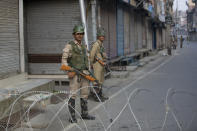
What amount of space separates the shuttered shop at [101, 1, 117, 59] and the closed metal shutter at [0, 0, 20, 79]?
237 inches

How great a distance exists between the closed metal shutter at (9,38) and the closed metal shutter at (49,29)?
2891mm

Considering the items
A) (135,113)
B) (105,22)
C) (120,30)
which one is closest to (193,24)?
(120,30)

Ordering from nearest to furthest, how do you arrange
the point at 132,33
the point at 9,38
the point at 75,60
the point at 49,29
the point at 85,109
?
the point at 75,60 → the point at 85,109 → the point at 9,38 → the point at 49,29 → the point at 132,33

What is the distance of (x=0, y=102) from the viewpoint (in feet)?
21.2

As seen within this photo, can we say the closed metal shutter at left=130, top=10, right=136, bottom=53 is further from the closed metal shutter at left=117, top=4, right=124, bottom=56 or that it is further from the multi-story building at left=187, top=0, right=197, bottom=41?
the multi-story building at left=187, top=0, right=197, bottom=41

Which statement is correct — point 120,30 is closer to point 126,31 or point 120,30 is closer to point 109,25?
point 126,31

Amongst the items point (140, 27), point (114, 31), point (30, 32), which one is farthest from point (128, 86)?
point (140, 27)

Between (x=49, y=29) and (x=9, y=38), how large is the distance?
3374 mm

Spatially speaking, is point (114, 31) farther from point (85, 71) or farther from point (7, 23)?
point (85, 71)

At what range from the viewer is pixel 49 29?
1205 centimetres

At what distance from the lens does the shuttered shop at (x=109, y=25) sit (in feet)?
48.8

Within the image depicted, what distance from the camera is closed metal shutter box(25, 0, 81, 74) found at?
11.9 meters

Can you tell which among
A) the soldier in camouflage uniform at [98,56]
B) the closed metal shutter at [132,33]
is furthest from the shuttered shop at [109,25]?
the soldier in camouflage uniform at [98,56]

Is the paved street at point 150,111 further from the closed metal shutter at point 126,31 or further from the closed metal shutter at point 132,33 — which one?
the closed metal shutter at point 132,33
